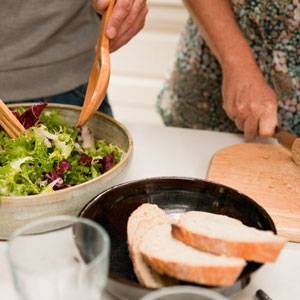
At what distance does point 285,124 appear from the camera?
4.73 ft

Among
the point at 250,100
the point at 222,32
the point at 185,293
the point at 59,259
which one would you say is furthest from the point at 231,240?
the point at 222,32

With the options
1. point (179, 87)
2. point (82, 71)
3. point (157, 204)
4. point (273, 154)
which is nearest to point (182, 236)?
point (157, 204)

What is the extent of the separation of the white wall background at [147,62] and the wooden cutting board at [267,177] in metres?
1.20

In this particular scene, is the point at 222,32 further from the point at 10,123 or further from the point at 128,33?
the point at 10,123

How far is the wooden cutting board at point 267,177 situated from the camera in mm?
1047

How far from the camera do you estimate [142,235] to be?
0.86 metres

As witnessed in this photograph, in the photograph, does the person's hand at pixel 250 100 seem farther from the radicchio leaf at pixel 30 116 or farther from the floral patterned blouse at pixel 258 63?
the radicchio leaf at pixel 30 116

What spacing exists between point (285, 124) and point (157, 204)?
56 cm

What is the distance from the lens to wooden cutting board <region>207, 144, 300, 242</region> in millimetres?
1047

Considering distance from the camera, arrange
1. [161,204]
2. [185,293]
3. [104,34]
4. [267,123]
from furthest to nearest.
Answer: [267,123] < [104,34] < [161,204] < [185,293]

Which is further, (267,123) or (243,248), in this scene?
(267,123)

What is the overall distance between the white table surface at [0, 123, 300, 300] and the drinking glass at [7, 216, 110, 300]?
0.13m

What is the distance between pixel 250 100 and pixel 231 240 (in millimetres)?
570

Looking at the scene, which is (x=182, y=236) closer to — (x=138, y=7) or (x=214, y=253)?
(x=214, y=253)
